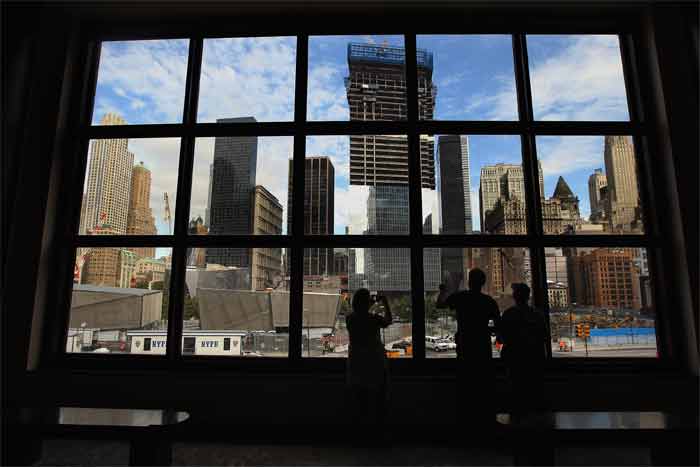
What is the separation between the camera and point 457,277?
10.9ft

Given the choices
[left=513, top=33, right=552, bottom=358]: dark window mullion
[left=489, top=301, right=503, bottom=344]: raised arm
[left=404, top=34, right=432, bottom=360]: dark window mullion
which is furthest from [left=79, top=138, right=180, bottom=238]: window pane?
[left=513, top=33, right=552, bottom=358]: dark window mullion

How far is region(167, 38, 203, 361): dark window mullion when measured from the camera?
3348 millimetres

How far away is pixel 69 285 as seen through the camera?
11.5 feet

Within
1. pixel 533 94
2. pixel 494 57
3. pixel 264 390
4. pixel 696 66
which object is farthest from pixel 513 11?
pixel 264 390

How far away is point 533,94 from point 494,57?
56cm

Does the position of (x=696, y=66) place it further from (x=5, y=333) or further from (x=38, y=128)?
(x=5, y=333)

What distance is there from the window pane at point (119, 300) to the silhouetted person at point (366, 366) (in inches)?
74.1

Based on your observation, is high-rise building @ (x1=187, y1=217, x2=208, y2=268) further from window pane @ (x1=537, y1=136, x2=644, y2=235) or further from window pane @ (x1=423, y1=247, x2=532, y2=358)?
window pane @ (x1=537, y1=136, x2=644, y2=235)

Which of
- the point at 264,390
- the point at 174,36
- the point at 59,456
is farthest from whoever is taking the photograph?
the point at 174,36

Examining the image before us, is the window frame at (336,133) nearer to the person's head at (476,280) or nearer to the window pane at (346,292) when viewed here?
the window pane at (346,292)

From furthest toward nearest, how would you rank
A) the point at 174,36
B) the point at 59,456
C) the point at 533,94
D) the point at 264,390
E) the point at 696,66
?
the point at 174,36, the point at 533,94, the point at 696,66, the point at 264,390, the point at 59,456

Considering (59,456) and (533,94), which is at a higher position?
(533,94)

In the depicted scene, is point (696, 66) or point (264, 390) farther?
point (696, 66)

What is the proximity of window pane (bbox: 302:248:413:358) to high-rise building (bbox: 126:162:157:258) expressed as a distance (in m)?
1.58
